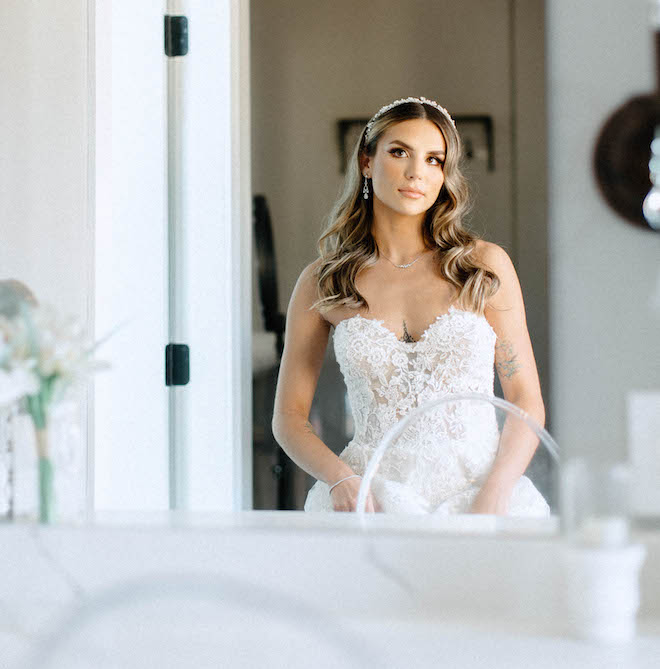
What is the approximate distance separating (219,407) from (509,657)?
40cm

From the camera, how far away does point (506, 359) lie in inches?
31.9

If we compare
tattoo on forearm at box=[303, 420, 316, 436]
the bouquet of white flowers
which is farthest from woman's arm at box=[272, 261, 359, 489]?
the bouquet of white flowers

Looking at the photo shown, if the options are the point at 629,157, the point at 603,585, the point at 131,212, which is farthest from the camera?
the point at 131,212

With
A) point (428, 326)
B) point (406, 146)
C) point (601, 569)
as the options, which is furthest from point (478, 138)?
point (601, 569)

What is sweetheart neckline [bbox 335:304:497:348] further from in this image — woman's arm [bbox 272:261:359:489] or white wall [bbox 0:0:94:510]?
white wall [bbox 0:0:94:510]

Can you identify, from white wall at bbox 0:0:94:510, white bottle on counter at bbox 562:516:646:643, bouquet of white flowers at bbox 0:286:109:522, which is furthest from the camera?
white wall at bbox 0:0:94:510

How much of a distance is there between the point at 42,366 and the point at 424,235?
1.46 ft

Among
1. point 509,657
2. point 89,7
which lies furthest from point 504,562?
point 89,7

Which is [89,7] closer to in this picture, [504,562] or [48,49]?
[48,49]

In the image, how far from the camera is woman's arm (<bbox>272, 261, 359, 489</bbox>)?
0.82m

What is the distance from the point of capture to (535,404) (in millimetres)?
799

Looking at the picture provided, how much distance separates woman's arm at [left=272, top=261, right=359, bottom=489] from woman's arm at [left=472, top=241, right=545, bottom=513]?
158mm

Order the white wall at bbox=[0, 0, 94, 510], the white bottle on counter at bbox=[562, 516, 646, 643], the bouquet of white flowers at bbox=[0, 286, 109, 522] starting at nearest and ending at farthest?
1. the white bottle on counter at bbox=[562, 516, 646, 643]
2. the bouquet of white flowers at bbox=[0, 286, 109, 522]
3. the white wall at bbox=[0, 0, 94, 510]

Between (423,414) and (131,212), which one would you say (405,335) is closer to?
(423,414)
